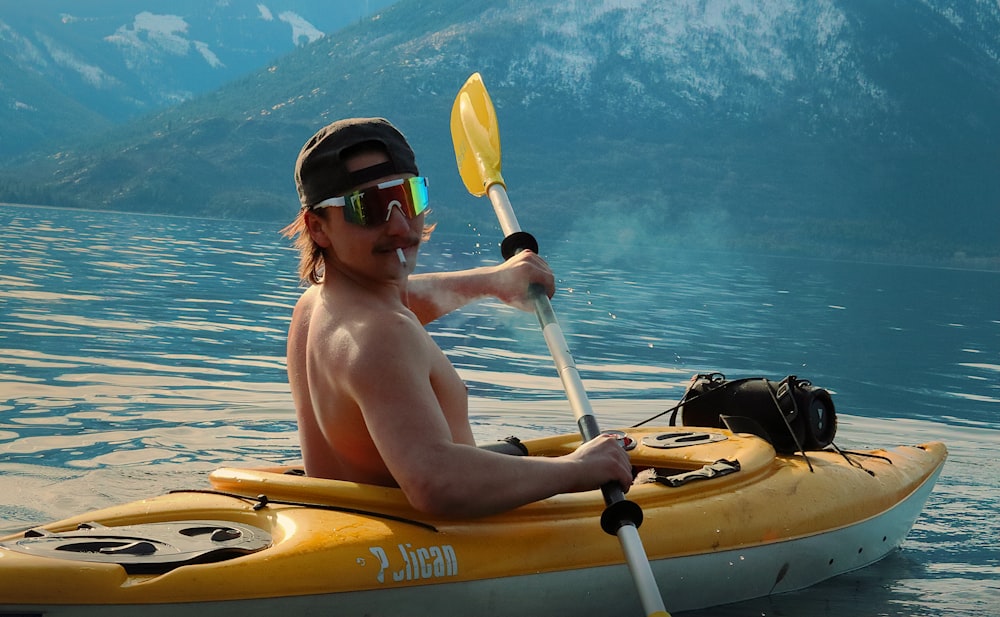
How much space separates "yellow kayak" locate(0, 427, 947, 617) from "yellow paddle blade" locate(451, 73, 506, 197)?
2.00 meters

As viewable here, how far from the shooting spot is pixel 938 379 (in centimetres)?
1775

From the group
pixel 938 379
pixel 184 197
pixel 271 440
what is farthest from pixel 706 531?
pixel 184 197

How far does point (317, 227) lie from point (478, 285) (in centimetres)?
125

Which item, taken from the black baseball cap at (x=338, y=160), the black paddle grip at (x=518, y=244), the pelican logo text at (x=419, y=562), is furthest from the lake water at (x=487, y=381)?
the black baseball cap at (x=338, y=160)

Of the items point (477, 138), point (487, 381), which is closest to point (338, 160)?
point (477, 138)

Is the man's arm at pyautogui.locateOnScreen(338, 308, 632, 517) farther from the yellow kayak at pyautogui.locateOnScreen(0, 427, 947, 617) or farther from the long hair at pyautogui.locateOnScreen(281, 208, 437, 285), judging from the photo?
the long hair at pyautogui.locateOnScreen(281, 208, 437, 285)

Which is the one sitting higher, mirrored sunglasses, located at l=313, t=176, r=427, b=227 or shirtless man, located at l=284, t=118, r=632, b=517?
mirrored sunglasses, located at l=313, t=176, r=427, b=227

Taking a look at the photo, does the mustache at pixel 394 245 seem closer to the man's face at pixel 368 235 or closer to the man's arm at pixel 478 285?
the man's face at pixel 368 235

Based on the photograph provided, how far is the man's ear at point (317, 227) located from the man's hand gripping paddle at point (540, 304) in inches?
52.6

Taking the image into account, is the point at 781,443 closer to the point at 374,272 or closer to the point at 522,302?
the point at 522,302

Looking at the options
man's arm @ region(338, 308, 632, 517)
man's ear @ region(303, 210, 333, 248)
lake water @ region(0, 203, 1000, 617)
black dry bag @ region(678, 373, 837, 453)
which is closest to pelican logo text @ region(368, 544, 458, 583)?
man's arm @ region(338, 308, 632, 517)

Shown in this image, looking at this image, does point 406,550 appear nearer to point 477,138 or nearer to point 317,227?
point 317,227

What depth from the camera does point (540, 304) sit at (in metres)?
5.21

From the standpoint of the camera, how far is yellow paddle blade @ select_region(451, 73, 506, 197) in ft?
22.4
